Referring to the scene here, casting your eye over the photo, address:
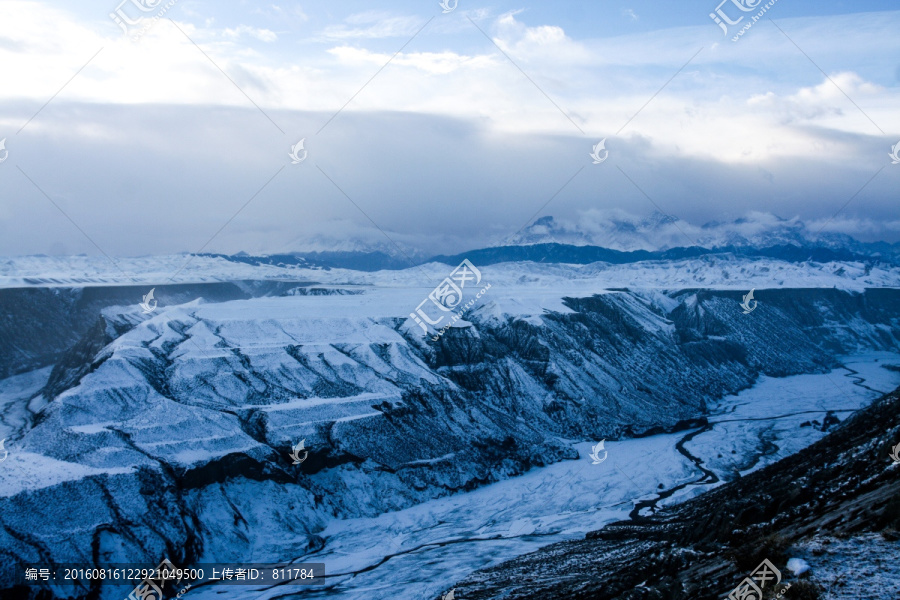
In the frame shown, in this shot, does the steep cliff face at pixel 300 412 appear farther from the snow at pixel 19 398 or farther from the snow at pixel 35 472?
the snow at pixel 19 398

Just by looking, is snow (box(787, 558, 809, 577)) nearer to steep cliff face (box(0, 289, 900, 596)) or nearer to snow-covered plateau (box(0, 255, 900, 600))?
snow-covered plateau (box(0, 255, 900, 600))

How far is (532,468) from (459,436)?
1048cm

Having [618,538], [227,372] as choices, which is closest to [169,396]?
[227,372]

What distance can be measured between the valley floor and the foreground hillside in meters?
6.89

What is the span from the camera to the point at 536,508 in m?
68.6

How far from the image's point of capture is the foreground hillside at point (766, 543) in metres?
22.5

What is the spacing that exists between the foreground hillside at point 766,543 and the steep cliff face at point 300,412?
28.0 metres

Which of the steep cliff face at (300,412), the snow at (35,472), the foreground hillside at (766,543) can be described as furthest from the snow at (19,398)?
the foreground hillside at (766,543)

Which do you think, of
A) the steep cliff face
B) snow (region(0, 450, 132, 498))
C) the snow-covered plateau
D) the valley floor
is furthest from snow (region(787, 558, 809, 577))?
snow (region(0, 450, 132, 498))

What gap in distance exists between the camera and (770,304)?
602 ft

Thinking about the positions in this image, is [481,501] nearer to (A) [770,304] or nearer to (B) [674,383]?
(B) [674,383]

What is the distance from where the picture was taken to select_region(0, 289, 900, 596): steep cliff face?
55.9 meters

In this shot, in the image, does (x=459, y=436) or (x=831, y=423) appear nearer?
(x=459, y=436)

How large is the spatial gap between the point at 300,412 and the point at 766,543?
59885 mm
